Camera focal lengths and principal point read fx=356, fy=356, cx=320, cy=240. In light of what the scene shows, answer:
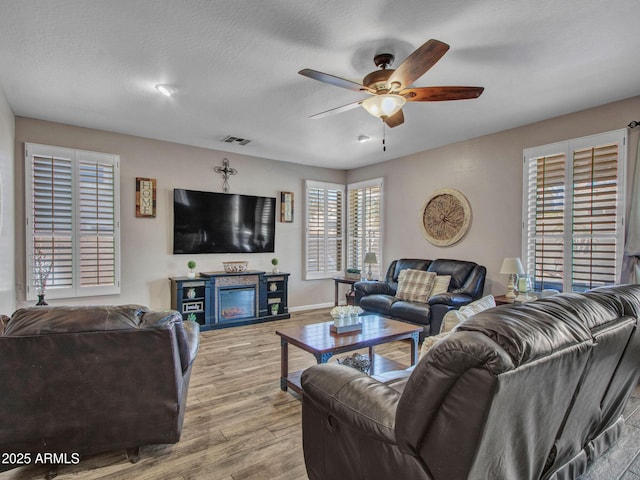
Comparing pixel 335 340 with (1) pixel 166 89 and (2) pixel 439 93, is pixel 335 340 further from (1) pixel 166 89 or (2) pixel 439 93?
(1) pixel 166 89

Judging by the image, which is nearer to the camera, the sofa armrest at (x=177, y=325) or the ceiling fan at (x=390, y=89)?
the sofa armrest at (x=177, y=325)

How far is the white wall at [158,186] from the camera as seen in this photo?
425cm

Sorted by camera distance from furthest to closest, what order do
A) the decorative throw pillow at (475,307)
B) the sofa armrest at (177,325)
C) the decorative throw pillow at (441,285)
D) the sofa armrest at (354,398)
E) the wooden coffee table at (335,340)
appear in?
1. the decorative throw pillow at (441,285)
2. the wooden coffee table at (335,340)
3. the decorative throw pillow at (475,307)
4. the sofa armrest at (177,325)
5. the sofa armrest at (354,398)

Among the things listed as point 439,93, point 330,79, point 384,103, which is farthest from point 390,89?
point 330,79

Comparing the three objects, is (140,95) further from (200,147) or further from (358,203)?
(358,203)

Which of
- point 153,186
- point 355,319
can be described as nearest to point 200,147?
point 153,186

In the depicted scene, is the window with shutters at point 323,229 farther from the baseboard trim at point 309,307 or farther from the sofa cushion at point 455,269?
the sofa cushion at point 455,269

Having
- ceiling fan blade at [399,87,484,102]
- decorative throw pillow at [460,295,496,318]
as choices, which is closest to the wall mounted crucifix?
ceiling fan blade at [399,87,484,102]

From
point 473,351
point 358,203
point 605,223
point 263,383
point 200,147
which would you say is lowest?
point 263,383

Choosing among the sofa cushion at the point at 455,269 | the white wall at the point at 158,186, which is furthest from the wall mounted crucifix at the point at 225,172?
the sofa cushion at the point at 455,269

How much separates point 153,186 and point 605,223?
17.8ft

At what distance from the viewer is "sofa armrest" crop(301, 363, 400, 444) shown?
135 centimetres

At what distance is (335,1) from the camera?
208cm

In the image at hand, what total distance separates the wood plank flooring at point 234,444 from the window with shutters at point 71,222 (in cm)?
204
